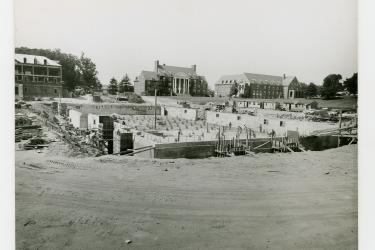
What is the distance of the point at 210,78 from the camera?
5.98 meters

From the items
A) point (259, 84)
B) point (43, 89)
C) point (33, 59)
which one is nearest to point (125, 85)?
point (43, 89)

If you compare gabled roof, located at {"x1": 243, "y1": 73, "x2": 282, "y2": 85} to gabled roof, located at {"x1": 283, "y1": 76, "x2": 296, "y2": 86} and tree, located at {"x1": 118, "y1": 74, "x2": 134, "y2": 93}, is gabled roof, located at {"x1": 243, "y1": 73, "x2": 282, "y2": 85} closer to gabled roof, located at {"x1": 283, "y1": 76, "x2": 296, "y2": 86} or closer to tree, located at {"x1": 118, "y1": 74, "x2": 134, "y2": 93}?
gabled roof, located at {"x1": 283, "y1": 76, "x2": 296, "y2": 86}

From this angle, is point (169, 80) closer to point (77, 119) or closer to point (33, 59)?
point (77, 119)

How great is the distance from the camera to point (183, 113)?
7535 millimetres

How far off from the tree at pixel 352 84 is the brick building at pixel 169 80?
2.34m

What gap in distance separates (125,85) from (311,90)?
10.9ft

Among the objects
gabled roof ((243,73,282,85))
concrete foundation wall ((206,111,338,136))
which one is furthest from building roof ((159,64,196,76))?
concrete foundation wall ((206,111,338,136))

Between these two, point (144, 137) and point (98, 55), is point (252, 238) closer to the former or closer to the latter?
point (144, 137)

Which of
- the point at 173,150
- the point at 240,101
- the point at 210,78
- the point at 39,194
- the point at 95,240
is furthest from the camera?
the point at 240,101

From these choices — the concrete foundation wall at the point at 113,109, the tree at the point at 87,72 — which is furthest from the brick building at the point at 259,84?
the tree at the point at 87,72

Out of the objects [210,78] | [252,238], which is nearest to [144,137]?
[210,78]

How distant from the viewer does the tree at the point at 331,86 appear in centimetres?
571

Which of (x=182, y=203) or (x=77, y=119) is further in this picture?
(x=77, y=119)
